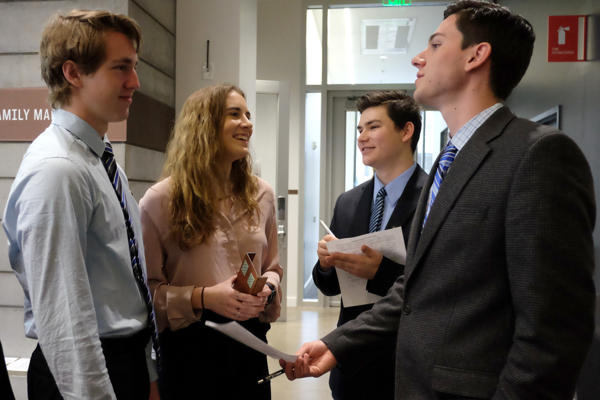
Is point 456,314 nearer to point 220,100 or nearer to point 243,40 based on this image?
point 220,100

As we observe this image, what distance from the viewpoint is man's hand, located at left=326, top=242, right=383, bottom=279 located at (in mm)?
1595

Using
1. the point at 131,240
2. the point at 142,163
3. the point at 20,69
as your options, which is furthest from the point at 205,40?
the point at 131,240

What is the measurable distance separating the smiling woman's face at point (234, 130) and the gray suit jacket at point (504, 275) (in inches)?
37.6

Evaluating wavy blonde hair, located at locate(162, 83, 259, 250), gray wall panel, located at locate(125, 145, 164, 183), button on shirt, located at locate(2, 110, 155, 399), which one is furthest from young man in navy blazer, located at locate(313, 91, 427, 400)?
gray wall panel, located at locate(125, 145, 164, 183)

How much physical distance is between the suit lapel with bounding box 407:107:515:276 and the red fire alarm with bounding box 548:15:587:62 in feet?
8.54

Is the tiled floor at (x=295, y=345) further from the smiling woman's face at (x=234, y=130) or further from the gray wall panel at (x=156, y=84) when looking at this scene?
the smiling woman's face at (x=234, y=130)

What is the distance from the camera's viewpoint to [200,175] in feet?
5.43

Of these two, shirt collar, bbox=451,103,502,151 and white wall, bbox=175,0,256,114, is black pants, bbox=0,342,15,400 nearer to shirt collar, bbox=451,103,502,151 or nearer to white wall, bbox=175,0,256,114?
shirt collar, bbox=451,103,502,151

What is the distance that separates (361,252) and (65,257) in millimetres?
989

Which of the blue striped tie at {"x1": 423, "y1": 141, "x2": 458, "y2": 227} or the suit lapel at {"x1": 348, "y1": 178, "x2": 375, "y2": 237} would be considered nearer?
the blue striped tie at {"x1": 423, "y1": 141, "x2": 458, "y2": 227}

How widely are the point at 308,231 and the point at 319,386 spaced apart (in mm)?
2760

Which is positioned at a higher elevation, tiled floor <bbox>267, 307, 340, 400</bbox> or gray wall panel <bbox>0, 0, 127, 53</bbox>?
gray wall panel <bbox>0, 0, 127, 53</bbox>

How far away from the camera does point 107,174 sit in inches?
48.6

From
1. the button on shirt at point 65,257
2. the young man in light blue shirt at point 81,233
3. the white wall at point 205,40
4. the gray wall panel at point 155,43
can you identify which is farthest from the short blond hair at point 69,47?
the white wall at point 205,40
